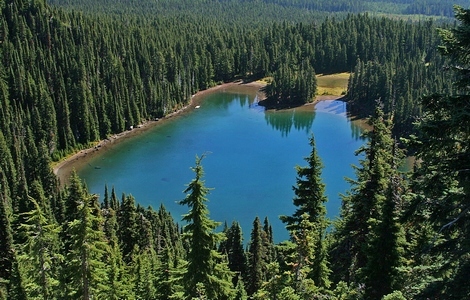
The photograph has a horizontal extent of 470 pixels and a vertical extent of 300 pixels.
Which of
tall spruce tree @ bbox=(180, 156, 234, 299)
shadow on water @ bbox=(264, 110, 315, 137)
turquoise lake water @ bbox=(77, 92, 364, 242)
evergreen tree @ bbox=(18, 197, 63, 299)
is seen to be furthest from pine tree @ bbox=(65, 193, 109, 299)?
shadow on water @ bbox=(264, 110, 315, 137)

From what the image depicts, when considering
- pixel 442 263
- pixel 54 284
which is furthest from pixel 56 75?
pixel 442 263

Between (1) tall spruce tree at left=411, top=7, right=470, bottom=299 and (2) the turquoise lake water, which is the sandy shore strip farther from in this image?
(1) tall spruce tree at left=411, top=7, right=470, bottom=299

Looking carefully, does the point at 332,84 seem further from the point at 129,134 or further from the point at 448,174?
the point at 448,174

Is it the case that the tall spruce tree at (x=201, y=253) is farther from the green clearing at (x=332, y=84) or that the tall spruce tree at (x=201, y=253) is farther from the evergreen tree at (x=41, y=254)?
the green clearing at (x=332, y=84)

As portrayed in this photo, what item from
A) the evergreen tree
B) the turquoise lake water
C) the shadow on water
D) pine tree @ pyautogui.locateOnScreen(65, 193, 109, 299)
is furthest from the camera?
the shadow on water

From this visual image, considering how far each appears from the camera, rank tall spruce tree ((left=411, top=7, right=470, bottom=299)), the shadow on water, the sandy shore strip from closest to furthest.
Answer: tall spruce tree ((left=411, top=7, right=470, bottom=299)) → the sandy shore strip → the shadow on water

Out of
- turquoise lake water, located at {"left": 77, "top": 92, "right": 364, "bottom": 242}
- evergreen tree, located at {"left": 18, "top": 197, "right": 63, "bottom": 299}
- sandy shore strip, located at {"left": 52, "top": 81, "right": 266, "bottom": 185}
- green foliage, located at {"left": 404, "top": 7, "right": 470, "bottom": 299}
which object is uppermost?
green foliage, located at {"left": 404, "top": 7, "right": 470, "bottom": 299}

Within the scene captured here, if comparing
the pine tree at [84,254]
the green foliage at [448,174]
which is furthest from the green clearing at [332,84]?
the green foliage at [448,174]

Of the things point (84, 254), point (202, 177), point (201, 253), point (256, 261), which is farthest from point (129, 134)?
point (201, 253)
